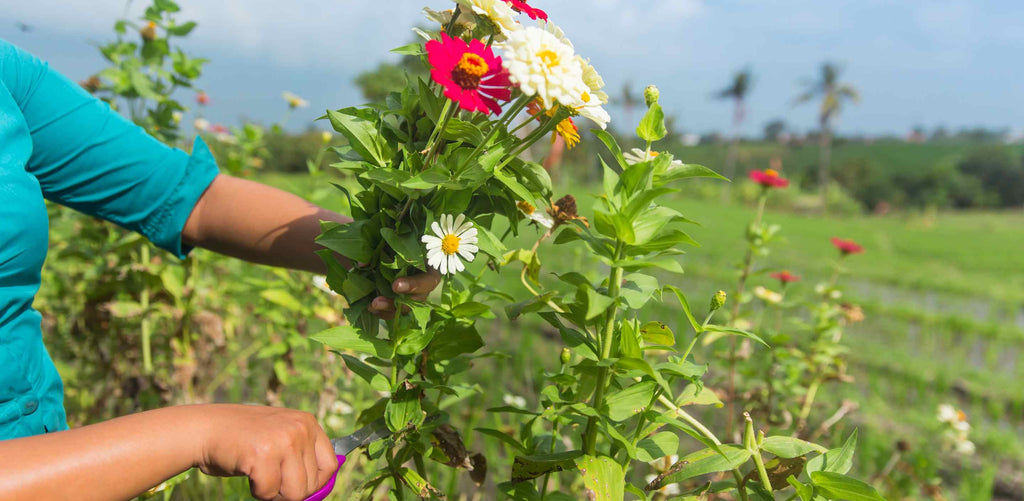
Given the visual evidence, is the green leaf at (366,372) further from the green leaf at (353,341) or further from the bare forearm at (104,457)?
the bare forearm at (104,457)

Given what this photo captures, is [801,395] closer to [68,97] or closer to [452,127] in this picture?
[452,127]

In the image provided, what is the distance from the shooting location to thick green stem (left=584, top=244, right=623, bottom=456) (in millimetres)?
709

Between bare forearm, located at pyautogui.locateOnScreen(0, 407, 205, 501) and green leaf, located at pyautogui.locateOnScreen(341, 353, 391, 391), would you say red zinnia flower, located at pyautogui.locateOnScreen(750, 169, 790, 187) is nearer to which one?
green leaf, located at pyautogui.locateOnScreen(341, 353, 391, 391)

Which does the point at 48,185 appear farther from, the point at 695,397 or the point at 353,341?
the point at 695,397

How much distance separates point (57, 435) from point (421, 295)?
37 cm

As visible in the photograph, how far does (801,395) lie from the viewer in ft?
5.76

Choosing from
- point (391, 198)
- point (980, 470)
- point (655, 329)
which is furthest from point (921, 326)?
point (391, 198)

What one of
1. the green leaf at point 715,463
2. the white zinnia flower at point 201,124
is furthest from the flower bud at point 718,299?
the white zinnia flower at point 201,124

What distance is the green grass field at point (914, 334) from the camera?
258 centimetres

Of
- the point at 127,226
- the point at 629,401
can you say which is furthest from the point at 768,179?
the point at 127,226

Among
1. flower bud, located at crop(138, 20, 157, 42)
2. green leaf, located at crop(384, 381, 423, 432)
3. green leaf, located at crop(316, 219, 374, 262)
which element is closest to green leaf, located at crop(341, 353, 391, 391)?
green leaf, located at crop(384, 381, 423, 432)

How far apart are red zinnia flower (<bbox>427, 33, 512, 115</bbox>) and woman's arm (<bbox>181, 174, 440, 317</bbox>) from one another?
43cm

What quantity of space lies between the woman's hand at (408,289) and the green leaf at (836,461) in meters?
0.50

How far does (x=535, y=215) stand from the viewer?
0.80 meters
